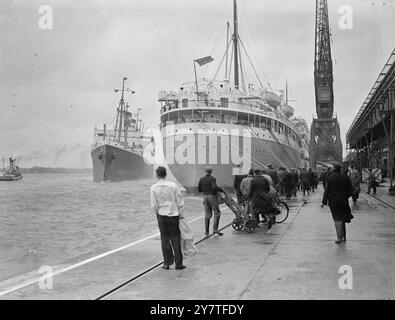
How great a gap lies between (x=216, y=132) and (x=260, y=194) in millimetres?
26163

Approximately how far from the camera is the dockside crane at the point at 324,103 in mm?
51156

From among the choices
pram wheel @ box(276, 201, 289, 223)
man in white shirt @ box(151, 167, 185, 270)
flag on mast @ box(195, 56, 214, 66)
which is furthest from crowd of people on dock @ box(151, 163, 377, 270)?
flag on mast @ box(195, 56, 214, 66)

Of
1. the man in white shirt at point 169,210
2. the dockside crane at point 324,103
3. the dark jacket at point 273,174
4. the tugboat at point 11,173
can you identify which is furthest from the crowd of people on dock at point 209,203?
the tugboat at point 11,173

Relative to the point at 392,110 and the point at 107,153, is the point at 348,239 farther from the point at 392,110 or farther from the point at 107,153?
the point at 107,153

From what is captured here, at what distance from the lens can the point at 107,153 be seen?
69.9 metres

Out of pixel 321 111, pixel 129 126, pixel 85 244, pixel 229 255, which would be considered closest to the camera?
pixel 229 255

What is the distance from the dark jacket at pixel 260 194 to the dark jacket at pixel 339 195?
2.01m

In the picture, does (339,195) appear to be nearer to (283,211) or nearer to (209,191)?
(209,191)

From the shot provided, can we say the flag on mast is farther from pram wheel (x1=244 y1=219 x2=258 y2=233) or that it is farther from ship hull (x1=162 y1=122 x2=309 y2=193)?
pram wheel (x1=244 y1=219 x2=258 y2=233)

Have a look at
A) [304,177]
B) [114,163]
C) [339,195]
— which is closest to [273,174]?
[339,195]

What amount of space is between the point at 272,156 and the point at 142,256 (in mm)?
32645

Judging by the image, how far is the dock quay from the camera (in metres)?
5.14

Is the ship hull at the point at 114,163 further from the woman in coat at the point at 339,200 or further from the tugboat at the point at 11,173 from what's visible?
the woman in coat at the point at 339,200
